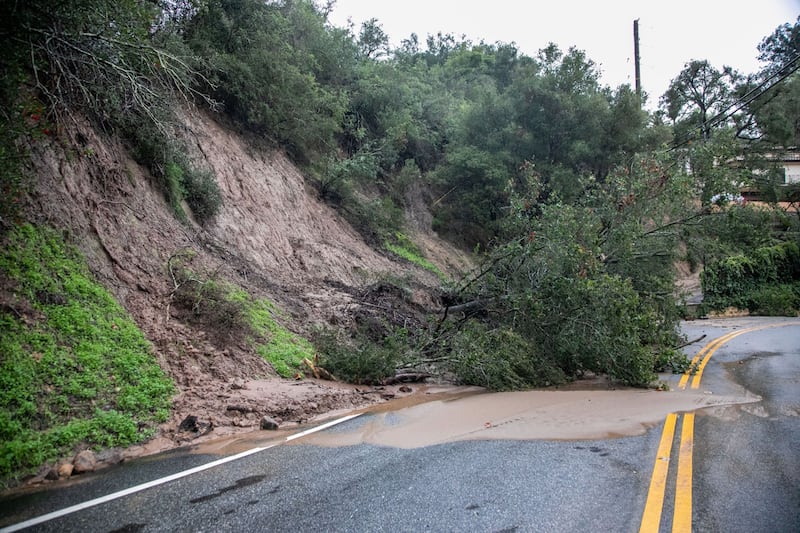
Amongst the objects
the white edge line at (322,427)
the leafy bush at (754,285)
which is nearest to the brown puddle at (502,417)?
the white edge line at (322,427)

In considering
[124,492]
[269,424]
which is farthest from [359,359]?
[124,492]

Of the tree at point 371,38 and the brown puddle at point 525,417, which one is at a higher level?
the tree at point 371,38

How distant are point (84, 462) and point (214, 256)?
662cm

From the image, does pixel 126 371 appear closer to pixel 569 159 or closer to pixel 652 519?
pixel 652 519

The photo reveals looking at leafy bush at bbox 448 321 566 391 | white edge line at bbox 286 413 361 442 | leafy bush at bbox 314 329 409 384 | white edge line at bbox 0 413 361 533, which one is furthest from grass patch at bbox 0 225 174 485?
leafy bush at bbox 448 321 566 391

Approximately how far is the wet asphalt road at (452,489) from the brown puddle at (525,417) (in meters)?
0.35

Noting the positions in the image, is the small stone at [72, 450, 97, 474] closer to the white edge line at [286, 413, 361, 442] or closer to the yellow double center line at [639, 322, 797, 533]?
the white edge line at [286, 413, 361, 442]

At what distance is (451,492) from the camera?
4098mm

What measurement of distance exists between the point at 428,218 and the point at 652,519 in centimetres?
2194

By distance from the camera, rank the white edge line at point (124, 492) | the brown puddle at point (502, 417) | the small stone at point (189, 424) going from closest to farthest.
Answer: the white edge line at point (124, 492), the brown puddle at point (502, 417), the small stone at point (189, 424)

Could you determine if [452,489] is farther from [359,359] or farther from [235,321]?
[235,321]

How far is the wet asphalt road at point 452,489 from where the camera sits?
3594 millimetres

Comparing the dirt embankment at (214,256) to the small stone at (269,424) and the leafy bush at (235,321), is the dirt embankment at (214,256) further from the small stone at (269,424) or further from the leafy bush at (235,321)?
the leafy bush at (235,321)

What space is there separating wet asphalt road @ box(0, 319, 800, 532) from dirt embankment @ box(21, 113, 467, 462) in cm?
146
